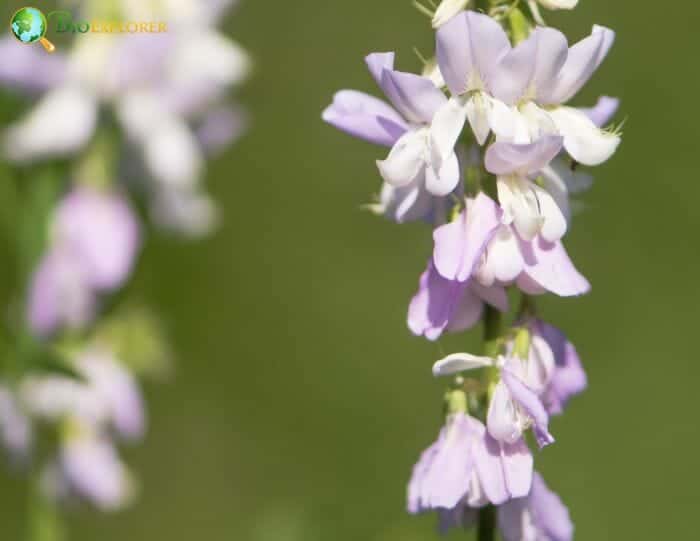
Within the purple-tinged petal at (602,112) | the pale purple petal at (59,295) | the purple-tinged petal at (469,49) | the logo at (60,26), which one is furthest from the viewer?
the logo at (60,26)

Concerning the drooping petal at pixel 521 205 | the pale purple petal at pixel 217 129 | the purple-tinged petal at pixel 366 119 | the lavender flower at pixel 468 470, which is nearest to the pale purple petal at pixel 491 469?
the lavender flower at pixel 468 470

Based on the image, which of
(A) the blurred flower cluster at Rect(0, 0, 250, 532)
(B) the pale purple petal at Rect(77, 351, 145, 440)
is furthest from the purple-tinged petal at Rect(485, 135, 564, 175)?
(B) the pale purple petal at Rect(77, 351, 145, 440)

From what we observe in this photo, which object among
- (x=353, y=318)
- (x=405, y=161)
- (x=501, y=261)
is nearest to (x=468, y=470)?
(x=501, y=261)

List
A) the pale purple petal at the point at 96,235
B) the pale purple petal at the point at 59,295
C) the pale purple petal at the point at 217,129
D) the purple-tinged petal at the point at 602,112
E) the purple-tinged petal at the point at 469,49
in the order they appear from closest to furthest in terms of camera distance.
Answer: the purple-tinged petal at the point at 469,49
the purple-tinged petal at the point at 602,112
the pale purple petal at the point at 59,295
the pale purple petal at the point at 96,235
the pale purple petal at the point at 217,129

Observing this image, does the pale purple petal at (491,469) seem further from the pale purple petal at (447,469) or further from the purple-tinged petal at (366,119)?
the purple-tinged petal at (366,119)

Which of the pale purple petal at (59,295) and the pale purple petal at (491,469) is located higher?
the pale purple petal at (491,469)

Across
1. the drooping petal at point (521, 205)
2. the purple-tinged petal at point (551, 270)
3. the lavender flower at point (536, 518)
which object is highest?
the drooping petal at point (521, 205)
